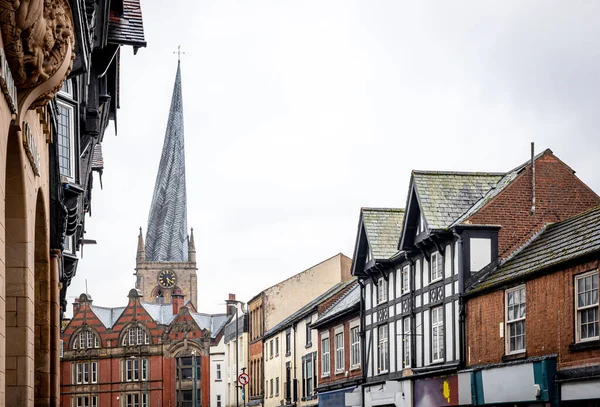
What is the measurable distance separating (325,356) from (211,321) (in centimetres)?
6424

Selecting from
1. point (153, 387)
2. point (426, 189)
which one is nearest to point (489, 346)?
point (426, 189)

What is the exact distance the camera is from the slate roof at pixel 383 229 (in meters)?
42.0

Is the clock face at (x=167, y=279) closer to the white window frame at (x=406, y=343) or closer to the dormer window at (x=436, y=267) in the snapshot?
the white window frame at (x=406, y=343)

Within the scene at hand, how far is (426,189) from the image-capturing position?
120 ft

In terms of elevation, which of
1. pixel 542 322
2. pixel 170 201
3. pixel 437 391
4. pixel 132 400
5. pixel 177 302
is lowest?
pixel 132 400

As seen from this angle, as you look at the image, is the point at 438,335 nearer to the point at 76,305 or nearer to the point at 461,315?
the point at 461,315

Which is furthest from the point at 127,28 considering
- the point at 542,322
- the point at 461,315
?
the point at 461,315

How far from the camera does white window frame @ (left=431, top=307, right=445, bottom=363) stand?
34.8 meters

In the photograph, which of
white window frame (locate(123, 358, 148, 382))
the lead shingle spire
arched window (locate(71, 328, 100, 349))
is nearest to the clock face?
the lead shingle spire

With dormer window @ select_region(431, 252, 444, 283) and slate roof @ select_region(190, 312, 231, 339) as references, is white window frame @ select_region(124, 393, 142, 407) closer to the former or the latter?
slate roof @ select_region(190, 312, 231, 339)

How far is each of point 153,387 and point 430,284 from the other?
74600 mm

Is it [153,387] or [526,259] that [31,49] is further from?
[153,387]

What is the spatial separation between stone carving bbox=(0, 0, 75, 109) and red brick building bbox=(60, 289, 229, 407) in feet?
299

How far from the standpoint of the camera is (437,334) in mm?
→ 35281
